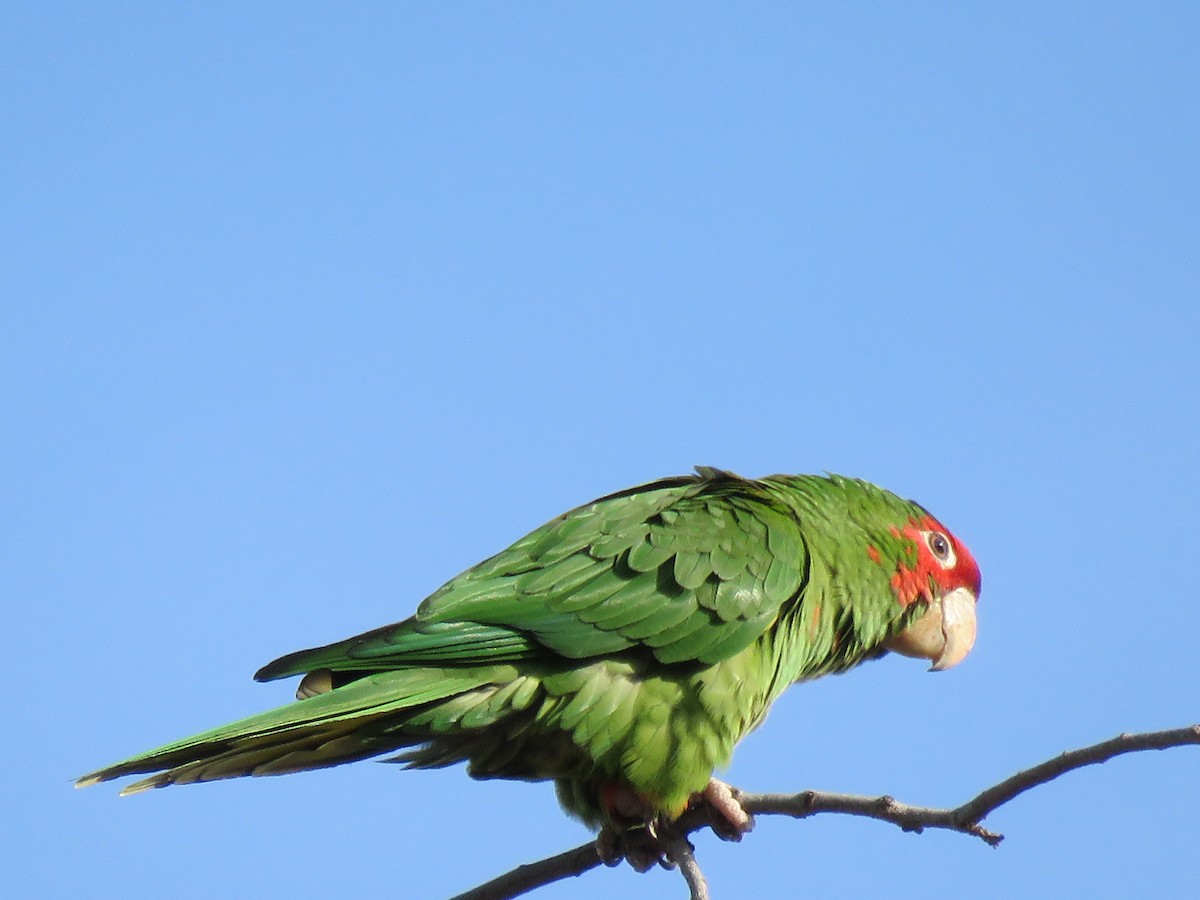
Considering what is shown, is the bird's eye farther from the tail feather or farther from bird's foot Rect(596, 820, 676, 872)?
the tail feather

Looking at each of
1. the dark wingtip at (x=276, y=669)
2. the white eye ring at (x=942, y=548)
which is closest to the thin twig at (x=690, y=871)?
the dark wingtip at (x=276, y=669)

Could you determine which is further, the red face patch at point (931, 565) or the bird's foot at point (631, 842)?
the red face patch at point (931, 565)

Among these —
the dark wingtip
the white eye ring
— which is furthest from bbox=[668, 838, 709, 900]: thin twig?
the white eye ring

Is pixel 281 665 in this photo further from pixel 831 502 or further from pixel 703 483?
pixel 831 502

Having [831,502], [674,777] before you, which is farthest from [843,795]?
[831,502]

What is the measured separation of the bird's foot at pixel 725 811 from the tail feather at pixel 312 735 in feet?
2.53

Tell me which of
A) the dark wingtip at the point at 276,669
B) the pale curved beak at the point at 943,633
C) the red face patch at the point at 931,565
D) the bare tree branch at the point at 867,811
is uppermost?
the dark wingtip at the point at 276,669

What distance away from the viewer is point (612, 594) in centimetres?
361

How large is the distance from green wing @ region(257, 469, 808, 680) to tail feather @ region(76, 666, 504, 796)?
0.07 metres

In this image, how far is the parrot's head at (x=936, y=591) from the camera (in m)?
4.44

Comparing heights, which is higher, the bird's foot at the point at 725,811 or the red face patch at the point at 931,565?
the red face patch at the point at 931,565

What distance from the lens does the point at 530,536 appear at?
391 cm

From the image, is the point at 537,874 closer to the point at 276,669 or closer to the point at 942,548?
the point at 276,669

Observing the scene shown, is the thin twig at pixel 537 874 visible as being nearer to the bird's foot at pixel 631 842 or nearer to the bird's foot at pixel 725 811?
the bird's foot at pixel 631 842
